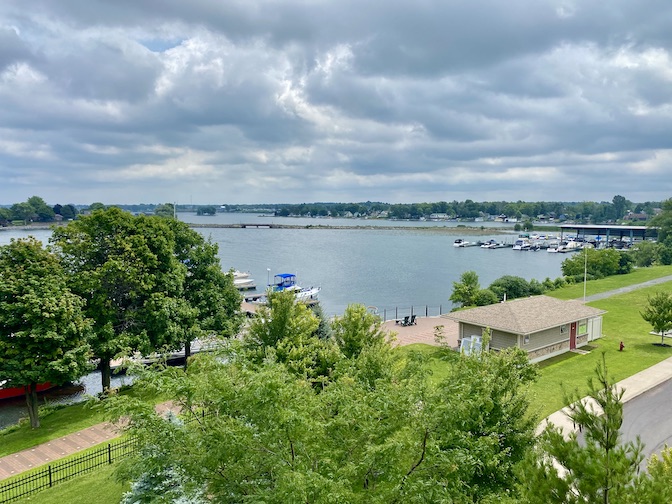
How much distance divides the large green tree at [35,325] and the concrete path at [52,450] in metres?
2.49

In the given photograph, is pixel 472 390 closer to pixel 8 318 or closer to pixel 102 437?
pixel 102 437

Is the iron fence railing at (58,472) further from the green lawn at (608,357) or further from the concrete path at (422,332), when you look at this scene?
the concrete path at (422,332)

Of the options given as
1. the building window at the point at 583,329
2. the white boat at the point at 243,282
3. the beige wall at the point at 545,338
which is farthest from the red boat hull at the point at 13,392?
the white boat at the point at 243,282

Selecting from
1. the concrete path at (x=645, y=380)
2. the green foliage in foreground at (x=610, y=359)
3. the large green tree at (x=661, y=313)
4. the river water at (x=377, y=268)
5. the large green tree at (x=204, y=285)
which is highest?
the large green tree at (x=204, y=285)

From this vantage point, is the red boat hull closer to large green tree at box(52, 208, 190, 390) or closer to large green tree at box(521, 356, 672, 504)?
large green tree at box(52, 208, 190, 390)

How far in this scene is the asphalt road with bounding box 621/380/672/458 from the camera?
18141mm

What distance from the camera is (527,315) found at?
99.6ft

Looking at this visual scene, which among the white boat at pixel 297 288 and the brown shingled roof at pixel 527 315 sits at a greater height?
the brown shingled roof at pixel 527 315

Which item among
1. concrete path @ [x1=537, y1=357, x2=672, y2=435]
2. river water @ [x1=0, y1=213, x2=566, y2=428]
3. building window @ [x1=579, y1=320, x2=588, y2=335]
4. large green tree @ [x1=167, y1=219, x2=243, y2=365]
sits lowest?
river water @ [x1=0, y1=213, x2=566, y2=428]

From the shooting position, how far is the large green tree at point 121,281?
23531 mm

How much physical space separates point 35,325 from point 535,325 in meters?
26.3

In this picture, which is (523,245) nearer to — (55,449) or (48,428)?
(48,428)

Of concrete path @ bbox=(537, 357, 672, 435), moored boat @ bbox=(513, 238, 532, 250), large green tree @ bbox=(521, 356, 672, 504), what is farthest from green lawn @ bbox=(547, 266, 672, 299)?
moored boat @ bbox=(513, 238, 532, 250)

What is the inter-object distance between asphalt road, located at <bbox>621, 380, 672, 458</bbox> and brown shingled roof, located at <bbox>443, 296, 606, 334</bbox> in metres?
6.65
